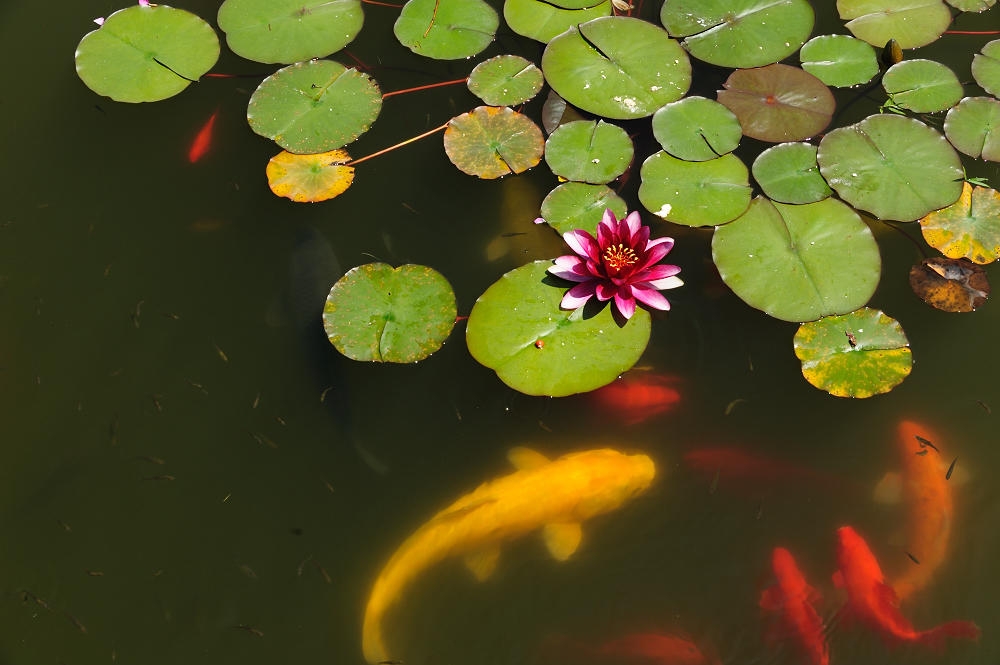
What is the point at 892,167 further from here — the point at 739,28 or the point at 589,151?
the point at 589,151

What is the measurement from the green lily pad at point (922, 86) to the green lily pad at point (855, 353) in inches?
44.4

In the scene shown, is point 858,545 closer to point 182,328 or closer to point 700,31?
point 700,31

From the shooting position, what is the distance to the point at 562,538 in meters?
2.84

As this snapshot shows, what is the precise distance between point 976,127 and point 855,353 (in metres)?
1.28

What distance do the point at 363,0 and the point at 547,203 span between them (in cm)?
156

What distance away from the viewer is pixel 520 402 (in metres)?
3.02

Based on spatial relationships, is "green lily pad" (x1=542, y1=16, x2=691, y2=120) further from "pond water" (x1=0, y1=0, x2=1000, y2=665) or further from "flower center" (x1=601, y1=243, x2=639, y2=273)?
"flower center" (x1=601, y1=243, x2=639, y2=273)

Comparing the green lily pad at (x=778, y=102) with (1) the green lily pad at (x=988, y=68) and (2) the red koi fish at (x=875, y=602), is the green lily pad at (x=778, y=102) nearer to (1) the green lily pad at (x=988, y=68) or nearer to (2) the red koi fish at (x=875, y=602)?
(1) the green lily pad at (x=988, y=68)

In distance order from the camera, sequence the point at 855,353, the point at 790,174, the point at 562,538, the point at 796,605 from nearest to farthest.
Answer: the point at 796,605
the point at 562,538
the point at 855,353
the point at 790,174

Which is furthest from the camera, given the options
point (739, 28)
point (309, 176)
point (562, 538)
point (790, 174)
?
point (739, 28)

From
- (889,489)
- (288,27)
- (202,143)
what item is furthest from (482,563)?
(288,27)

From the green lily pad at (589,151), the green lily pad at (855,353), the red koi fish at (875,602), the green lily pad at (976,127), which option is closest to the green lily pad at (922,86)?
the green lily pad at (976,127)

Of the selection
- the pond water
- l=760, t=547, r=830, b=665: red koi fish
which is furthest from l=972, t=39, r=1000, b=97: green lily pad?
l=760, t=547, r=830, b=665: red koi fish

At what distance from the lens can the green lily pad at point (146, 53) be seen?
140 inches
